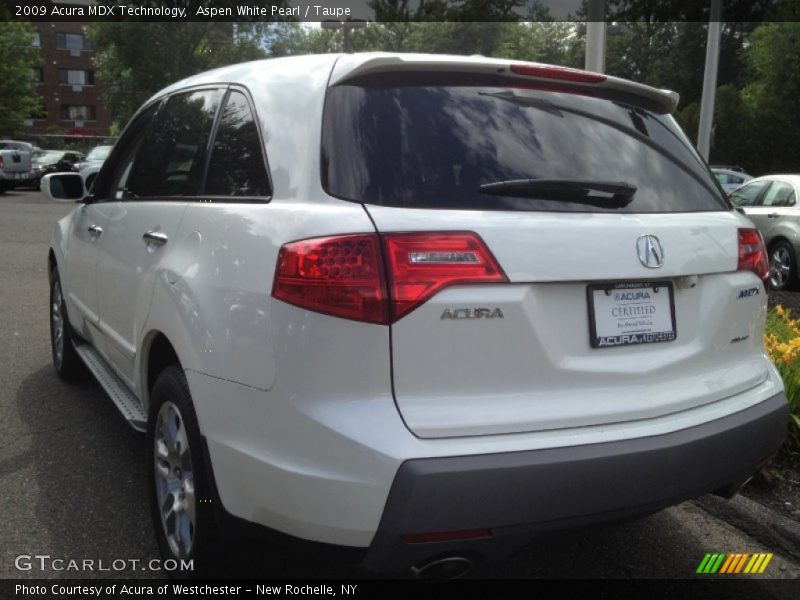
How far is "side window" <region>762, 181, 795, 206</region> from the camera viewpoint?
10781mm

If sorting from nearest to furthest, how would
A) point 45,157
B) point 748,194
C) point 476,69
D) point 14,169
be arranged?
point 476,69, point 748,194, point 14,169, point 45,157

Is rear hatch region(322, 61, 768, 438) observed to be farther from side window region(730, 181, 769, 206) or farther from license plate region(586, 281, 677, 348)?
side window region(730, 181, 769, 206)

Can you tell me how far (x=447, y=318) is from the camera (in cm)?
207

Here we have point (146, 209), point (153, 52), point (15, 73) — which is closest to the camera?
point (146, 209)

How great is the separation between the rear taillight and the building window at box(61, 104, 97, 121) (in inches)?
3099

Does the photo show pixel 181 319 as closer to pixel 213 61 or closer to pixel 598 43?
pixel 598 43

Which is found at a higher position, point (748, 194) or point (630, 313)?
point (630, 313)

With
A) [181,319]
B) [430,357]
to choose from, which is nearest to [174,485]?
[181,319]

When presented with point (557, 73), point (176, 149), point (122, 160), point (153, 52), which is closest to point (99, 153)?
point (153, 52)

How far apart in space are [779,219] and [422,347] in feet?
33.0

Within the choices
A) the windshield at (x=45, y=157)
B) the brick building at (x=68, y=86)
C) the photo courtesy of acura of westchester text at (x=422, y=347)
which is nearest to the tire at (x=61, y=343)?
the photo courtesy of acura of westchester text at (x=422, y=347)

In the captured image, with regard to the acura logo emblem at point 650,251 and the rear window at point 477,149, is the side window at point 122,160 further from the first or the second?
the acura logo emblem at point 650,251

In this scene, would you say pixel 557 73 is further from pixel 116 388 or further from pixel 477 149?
pixel 116 388

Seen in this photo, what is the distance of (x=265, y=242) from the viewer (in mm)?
2258
